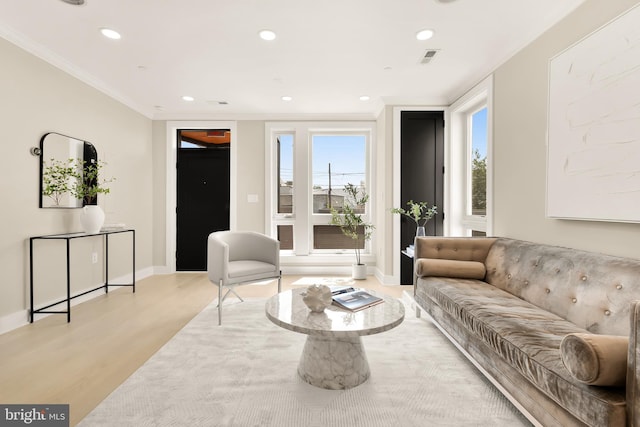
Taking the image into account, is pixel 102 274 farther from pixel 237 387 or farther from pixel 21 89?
pixel 237 387

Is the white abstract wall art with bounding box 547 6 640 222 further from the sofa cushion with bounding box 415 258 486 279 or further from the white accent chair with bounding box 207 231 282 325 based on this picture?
the white accent chair with bounding box 207 231 282 325

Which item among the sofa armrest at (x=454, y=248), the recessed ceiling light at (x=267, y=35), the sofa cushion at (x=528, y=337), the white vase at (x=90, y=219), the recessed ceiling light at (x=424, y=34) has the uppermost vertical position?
the recessed ceiling light at (x=424, y=34)

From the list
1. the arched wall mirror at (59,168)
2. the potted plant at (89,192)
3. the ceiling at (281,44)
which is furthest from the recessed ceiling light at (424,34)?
the arched wall mirror at (59,168)

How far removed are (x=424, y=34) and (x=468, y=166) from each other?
2.00 m

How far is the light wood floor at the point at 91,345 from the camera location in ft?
6.01

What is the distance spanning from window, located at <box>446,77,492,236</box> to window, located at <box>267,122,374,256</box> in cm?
132

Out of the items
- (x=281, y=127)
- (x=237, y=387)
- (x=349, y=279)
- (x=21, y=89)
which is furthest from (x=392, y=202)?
(x=21, y=89)

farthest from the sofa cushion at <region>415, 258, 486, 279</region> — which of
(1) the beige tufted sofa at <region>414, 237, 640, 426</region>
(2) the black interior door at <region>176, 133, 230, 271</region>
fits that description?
(2) the black interior door at <region>176, 133, 230, 271</region>

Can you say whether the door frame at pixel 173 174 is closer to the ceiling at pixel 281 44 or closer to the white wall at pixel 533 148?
the ceiling at pixel 281 44

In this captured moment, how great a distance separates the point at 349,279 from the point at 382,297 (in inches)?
99.9

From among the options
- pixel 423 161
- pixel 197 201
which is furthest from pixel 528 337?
pixel 197 201

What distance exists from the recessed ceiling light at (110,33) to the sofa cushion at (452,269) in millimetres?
3237

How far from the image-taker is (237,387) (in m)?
1.85

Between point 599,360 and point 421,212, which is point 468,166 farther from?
point 599,360
